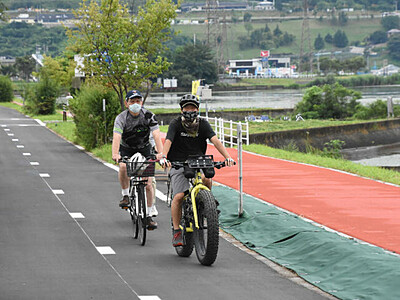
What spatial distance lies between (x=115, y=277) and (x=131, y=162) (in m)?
2.06

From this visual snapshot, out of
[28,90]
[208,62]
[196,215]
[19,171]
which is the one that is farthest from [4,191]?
[208,62]

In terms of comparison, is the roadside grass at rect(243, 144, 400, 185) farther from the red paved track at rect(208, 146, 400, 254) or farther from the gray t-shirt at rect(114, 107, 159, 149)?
the gray t-shirt at rect(114, 107, 159, 149)

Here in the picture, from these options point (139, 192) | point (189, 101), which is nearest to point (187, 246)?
point (139, 192)

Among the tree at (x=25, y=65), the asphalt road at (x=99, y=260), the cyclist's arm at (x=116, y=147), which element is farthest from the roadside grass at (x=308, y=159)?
the tree at (x=25, y=65)

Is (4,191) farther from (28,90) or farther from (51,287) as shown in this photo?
(28,90)

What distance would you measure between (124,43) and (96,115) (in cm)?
391

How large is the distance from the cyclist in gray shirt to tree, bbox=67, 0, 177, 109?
62.6 feet

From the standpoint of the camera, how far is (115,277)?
8.62 metres

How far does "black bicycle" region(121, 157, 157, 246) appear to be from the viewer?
34.0 feet

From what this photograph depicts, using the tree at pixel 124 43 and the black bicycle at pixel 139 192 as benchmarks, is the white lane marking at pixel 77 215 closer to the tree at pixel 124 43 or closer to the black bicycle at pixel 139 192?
the black bicycle at pixel 139 192

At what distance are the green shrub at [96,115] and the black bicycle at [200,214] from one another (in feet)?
61.1

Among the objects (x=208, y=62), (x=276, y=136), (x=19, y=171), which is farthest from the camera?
(x=208, y=62)

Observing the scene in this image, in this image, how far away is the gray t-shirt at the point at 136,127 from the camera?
11.1 m

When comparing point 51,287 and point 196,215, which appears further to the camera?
point 196,215
